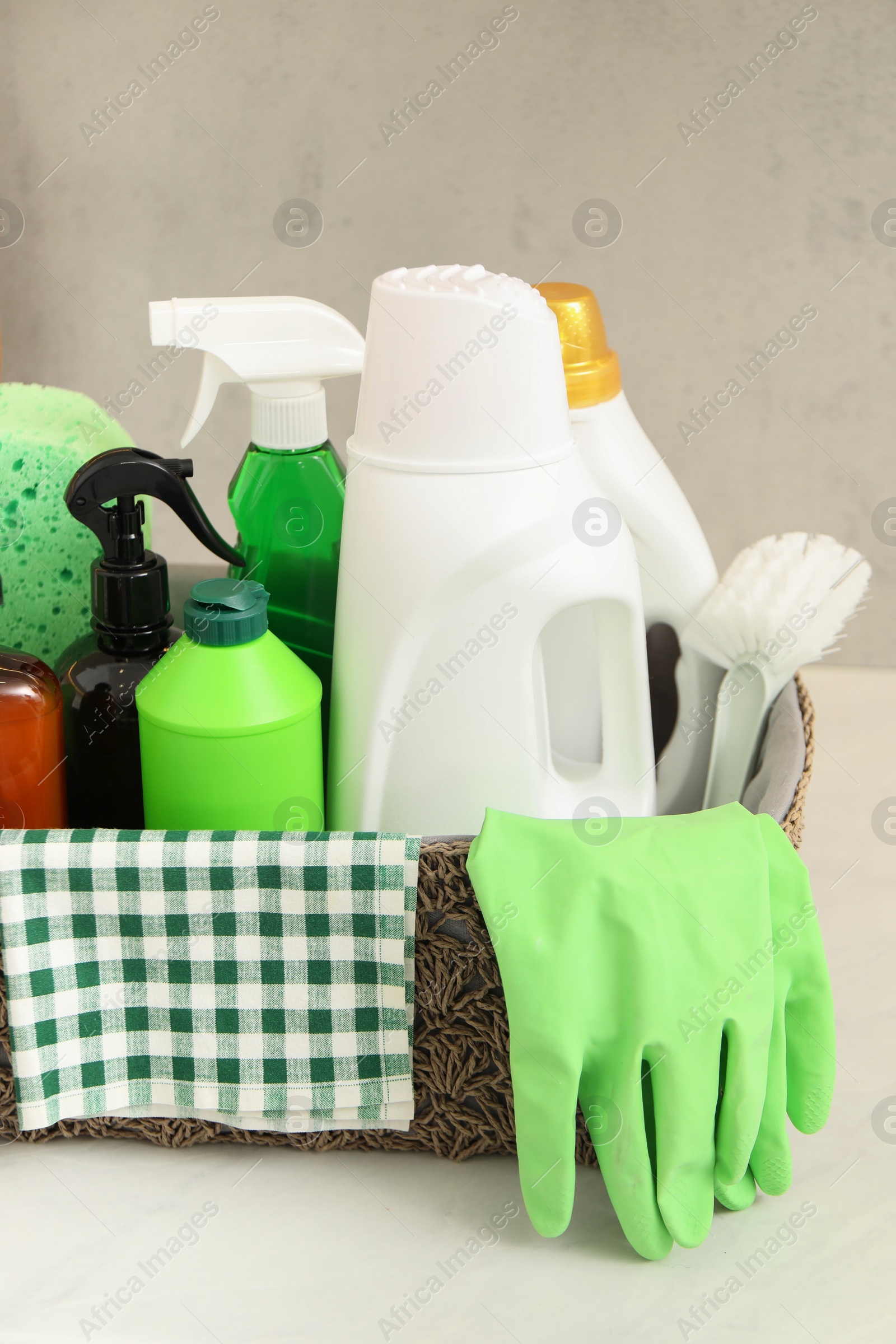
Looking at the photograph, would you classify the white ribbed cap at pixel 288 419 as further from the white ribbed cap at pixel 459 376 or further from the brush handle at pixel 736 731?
the brush handle at pixel 736 731

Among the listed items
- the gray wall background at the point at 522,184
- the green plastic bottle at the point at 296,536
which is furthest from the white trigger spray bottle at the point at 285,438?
the gray wall background at the point at 522,184

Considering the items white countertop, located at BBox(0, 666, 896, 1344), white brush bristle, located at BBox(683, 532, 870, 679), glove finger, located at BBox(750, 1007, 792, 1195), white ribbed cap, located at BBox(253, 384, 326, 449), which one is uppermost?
white ribbed cap, located at BBox(253, 384, 326, 449)

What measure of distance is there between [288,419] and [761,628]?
0.21 m

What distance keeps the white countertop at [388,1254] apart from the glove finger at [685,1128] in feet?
0.07

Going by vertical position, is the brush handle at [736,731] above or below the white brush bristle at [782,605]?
below

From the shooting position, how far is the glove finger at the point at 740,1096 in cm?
39

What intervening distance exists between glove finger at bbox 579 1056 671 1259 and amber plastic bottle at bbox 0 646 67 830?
0.22 meters

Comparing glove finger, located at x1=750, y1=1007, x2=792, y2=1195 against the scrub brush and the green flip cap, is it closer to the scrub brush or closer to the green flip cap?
the scrub brush

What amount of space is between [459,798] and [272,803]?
2.8 inches

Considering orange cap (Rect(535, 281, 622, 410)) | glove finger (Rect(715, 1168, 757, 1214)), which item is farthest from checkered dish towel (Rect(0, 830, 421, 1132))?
orange cap (Rect(535, 281, 622, 410))

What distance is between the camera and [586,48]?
0.73m

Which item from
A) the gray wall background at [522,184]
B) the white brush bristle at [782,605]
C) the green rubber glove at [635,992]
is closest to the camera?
the green rubber glove at [635,992]

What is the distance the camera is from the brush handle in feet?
1.63

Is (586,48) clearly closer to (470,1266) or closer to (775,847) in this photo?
(775,847)
